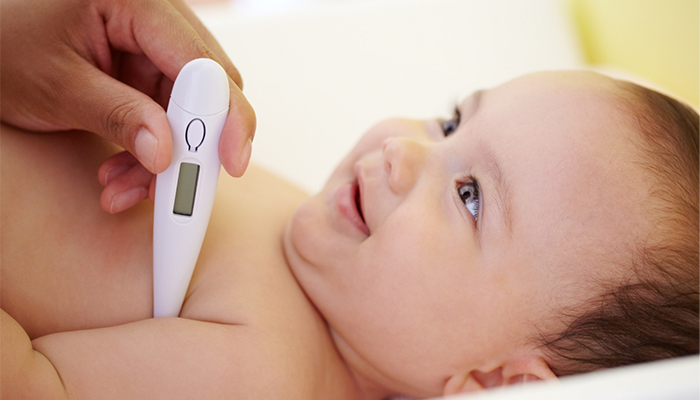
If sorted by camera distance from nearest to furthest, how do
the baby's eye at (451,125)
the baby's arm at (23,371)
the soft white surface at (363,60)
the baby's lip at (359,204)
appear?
1. the baby's arm at (23,371)
2. the baby's lip at (359,204)
3. the baby's eye at (451,125)
4. the soft white surface at (363,60)

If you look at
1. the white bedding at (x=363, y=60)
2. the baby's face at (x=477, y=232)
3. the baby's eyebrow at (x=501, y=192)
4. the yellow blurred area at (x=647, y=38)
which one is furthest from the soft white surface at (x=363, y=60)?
the baby's eyebrow at (x=501, y=192)

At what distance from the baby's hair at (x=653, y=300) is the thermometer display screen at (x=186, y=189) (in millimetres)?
535

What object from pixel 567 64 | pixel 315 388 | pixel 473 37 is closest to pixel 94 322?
pixel 315 388

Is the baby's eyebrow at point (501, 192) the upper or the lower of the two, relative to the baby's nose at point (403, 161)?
lower

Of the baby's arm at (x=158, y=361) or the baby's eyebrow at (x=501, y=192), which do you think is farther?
the baby's eyebrow at (x=501, y=192)

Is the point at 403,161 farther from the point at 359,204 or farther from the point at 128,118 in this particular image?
the point at 128,118

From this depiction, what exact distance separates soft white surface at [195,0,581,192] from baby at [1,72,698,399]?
68cm

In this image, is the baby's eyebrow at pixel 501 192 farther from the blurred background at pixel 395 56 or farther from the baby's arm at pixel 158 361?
the blurred background at pixel 395 56

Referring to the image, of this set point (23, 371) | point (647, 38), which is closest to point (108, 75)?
point (23, 371)

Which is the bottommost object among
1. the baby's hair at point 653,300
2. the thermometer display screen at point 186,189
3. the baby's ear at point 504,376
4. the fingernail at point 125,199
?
the baby's ear at point 504,376

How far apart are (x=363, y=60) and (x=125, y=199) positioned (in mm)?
1038

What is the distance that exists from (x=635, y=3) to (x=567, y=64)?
1.06ft

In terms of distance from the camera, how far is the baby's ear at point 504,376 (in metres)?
0.80

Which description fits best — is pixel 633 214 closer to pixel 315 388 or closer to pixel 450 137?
pixel 450 137
